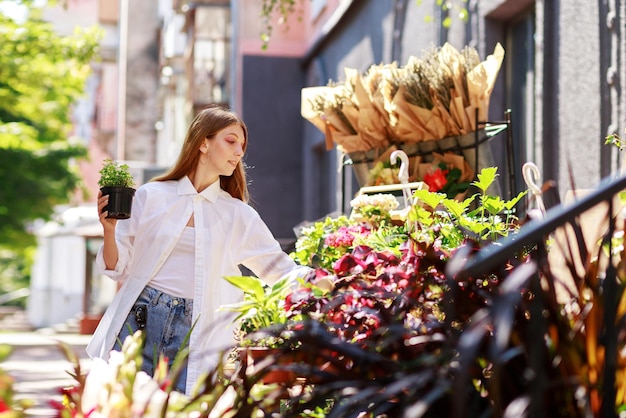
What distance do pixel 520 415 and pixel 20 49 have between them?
1520 centimetres

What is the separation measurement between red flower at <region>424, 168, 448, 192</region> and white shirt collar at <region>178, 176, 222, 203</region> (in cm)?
132

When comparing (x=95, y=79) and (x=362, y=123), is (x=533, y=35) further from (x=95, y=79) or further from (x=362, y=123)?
(x=95, y=79)

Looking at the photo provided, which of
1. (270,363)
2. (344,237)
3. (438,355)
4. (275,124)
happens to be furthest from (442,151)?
(275,124)

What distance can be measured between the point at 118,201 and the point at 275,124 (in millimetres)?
12311

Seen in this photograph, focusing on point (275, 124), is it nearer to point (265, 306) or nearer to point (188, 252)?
point (188, 252)

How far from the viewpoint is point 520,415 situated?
156 cm

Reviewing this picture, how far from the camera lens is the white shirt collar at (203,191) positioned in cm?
407

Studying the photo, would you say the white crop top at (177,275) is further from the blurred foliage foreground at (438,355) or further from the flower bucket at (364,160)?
the flower bucket at (364,160)

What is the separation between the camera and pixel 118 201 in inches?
149

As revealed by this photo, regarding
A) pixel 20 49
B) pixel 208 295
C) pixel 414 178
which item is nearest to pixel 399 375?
pixel 208 295

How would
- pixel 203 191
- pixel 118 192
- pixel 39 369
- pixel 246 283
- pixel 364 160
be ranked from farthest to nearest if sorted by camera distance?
pixel 39 369
pixel 364 160
pixel 203 191
pixel 118 192
pixel 246 283

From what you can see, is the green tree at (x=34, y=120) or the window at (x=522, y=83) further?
the green tree at (x=34, y=120)

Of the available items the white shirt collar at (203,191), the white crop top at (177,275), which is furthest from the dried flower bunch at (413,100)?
the white crop top at (177,275)

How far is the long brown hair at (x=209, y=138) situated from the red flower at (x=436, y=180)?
3.87 ft
